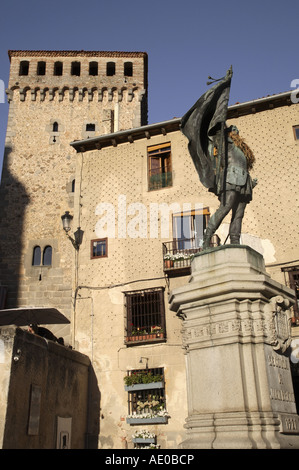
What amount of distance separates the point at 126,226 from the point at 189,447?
1448 cm

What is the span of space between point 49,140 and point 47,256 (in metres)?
6.91

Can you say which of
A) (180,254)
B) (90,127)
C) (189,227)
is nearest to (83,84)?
(90,127)

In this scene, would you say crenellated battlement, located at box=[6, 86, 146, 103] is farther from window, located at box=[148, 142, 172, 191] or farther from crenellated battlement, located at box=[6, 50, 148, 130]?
window, located at box=[148, 142, 172, 191]

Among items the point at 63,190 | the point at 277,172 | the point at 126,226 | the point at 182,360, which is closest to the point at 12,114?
the point at 63,190

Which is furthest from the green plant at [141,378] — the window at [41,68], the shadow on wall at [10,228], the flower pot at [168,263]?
the window at [41,68]

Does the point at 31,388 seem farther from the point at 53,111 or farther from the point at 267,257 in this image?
the point at 53,111

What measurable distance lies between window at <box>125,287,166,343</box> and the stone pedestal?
11.1 m

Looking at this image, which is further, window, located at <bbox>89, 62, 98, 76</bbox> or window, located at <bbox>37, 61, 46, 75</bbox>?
window, located at <bbox>89, 62, 98, 76</bbox>

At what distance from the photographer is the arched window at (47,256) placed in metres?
23.4

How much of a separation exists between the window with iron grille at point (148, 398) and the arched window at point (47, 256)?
8560 millimetres

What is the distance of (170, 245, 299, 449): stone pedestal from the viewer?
17.7 feet

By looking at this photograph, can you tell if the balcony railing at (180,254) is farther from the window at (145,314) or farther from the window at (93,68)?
the window at (93,68)

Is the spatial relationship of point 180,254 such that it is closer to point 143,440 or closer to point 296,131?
point 143,440

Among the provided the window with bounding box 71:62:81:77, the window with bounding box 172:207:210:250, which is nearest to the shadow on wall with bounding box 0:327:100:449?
the window with bounding box 172:207:210:250
